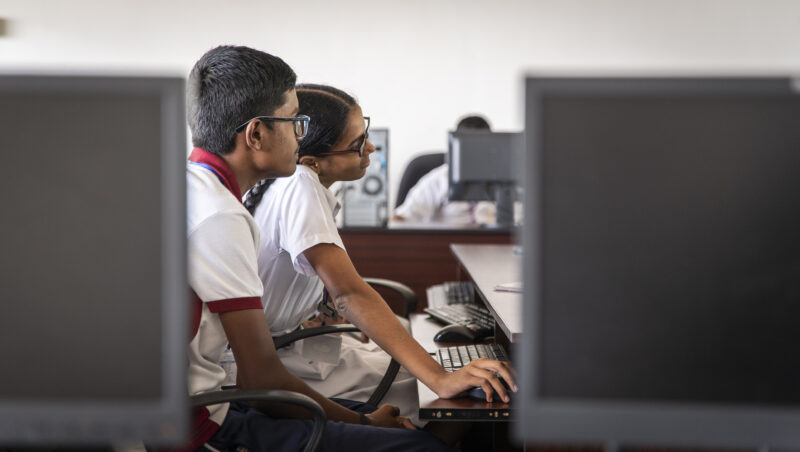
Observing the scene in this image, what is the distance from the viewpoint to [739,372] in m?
0.74

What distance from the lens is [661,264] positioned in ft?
2.47

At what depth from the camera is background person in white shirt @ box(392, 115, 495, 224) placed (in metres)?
4.58

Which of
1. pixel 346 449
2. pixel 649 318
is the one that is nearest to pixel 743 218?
pixel 649 318

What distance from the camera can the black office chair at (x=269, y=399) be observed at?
1160mm

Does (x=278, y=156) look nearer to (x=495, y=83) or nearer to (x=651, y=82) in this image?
(x=651, y=82)

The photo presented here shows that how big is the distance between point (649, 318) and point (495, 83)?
5.71m

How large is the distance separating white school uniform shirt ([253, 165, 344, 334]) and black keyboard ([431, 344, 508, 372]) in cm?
36

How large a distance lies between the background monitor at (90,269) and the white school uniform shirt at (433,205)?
3.83 meters

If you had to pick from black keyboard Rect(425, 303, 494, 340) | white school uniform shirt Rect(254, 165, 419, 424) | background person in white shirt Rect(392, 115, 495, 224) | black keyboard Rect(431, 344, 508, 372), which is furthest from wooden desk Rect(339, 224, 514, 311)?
black keyboard Rect(431, 344, 508, 372)

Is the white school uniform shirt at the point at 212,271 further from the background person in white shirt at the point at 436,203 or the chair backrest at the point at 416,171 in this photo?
the chair backrest at the point at 416,171

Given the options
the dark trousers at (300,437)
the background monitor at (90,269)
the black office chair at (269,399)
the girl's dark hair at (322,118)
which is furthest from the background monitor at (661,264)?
the girl's dark hair at (322,118)

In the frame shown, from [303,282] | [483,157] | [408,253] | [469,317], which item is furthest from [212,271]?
[483,157]

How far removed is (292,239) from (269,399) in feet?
1.58

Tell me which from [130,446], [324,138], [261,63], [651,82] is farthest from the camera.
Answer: [324,138]
